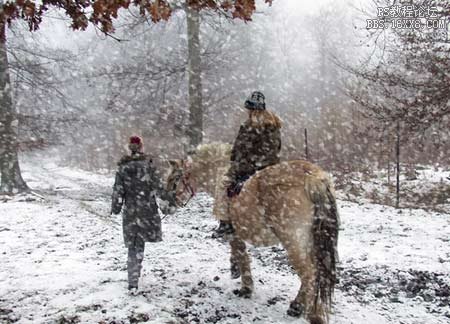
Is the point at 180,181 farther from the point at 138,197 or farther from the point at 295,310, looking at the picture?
the point at 295,310

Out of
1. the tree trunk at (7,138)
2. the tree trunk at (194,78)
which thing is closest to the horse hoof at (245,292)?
the tree trunk at (194,78)

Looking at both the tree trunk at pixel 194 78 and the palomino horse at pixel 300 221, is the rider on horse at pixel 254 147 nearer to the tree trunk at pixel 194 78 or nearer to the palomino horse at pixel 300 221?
the palomino horse at pixel 300 221

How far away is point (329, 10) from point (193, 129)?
43225 mm

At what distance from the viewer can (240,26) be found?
38.0 m

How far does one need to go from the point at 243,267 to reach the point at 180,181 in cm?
147

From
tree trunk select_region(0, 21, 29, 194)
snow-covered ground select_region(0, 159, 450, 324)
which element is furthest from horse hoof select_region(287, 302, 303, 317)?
tree trunk select_region(0, 21, 29, 194)

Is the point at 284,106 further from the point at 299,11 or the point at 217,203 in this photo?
the point at 217,203

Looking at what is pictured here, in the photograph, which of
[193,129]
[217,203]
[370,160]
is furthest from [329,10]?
[217,203]

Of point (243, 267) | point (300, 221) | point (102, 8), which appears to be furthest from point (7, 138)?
point (300, 221)

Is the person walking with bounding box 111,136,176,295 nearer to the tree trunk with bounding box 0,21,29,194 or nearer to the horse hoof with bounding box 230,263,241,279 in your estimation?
the horse hoof with bounding box 230,263,241,279

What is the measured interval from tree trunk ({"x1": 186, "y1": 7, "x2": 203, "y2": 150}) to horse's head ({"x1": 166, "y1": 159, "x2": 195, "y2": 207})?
743 cm

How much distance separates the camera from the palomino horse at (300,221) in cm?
463

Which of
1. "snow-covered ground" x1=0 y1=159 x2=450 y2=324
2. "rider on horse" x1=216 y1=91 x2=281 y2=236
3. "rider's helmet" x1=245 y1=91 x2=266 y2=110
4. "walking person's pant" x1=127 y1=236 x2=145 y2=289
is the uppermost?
"rider's helmet" x1=245 y1=91 x2=266 y2=110

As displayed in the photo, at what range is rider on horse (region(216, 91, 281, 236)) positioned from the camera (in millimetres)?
5434
